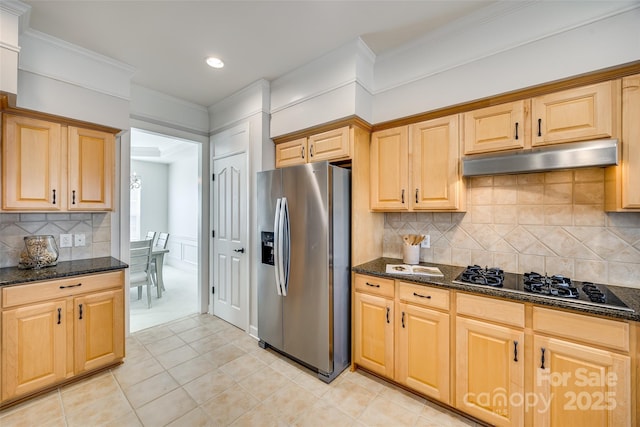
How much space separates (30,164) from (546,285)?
386 cm

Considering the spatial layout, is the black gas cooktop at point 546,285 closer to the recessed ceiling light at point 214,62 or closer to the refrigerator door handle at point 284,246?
the refrigerator door handle at point 284,246

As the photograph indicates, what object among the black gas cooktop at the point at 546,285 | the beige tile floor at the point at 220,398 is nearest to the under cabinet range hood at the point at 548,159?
the black gas cooktop at the point at 546,285

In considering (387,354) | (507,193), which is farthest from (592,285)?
(387,354)

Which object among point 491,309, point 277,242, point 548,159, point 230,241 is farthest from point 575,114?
point 230,241

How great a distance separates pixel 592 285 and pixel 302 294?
80.1 inches

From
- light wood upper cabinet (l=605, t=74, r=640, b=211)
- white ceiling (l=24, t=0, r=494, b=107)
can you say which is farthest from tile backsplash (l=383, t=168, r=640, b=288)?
white ceiling (l=24, t=0, r=494, b=107)

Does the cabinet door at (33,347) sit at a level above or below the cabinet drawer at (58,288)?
below

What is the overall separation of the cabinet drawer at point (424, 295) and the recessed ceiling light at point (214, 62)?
258 centimetres

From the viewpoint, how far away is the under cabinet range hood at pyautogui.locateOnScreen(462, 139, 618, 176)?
1.53 meters

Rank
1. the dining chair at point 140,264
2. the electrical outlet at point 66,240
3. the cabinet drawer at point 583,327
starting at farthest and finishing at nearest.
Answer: the dining chair at point 140,264, the electrical outlet at point 66,240, the cabinet drawer at point 583,327

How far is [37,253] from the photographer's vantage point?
7.20 feet

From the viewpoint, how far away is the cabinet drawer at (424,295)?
1.84 meters

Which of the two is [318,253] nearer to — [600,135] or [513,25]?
[600,135]

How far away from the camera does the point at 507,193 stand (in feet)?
6.89
